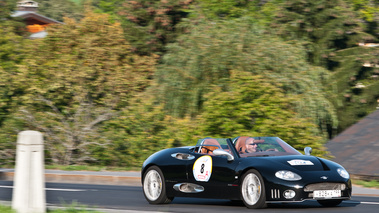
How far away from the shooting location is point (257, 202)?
1047 cm

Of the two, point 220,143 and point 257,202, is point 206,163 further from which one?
point 257,202

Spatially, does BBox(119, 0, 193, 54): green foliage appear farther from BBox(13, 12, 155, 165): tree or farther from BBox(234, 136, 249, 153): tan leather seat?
BBox(234, 136, 249, 153): tan leather seat

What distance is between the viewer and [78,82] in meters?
26.8

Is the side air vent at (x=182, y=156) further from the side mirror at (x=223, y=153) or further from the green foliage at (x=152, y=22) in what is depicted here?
the green foliage at (x=152, y=22)

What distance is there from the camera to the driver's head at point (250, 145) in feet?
37.4

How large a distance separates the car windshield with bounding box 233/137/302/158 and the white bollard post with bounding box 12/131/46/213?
136 inches

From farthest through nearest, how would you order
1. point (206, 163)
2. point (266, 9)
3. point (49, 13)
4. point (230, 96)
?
point (49, 13) < point (266, 9) < point (230, 96) < point (206, 163)

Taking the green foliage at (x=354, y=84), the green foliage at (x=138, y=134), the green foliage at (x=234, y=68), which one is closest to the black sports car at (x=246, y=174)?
the green foliage at (x=234, y=68)

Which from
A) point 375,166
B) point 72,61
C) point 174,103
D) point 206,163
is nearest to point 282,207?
point 206,163

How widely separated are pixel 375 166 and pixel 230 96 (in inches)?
217

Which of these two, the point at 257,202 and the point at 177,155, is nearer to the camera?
the point at 257,202

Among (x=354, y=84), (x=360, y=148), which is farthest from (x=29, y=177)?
(x=354, y=84)

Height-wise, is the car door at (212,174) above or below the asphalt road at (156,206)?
above

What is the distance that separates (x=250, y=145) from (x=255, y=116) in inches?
388
